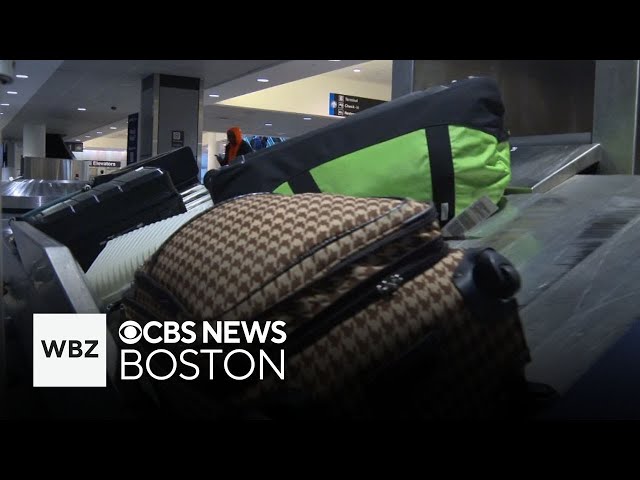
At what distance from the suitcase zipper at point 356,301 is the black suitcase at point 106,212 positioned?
92 cm

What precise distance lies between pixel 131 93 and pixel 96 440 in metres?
10.9

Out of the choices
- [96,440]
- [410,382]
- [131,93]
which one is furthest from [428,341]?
[131,93]

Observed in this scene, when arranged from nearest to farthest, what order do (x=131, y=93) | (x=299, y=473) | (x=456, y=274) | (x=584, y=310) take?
(x=299, y=473) < (x=456, y=274) < (x=584, y=310) < (x=131, y=93)

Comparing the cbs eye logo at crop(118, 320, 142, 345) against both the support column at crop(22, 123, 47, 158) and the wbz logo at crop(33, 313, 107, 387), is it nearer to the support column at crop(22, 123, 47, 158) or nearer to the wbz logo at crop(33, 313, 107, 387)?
the wbz logo at crop(33, 313, 107, 387)

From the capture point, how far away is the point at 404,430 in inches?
25.8

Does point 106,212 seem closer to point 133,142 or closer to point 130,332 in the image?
point 130,332

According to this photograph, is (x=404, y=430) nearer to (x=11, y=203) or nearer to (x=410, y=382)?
(x=410, y=382)

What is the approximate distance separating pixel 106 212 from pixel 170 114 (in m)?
7.88

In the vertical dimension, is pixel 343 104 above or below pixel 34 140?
above

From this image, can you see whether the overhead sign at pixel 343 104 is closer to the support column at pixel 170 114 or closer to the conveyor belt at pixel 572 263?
the support column at pixel 170 114

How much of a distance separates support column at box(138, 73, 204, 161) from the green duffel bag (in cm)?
744

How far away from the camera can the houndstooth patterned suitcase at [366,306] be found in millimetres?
676

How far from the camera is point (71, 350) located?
71cm

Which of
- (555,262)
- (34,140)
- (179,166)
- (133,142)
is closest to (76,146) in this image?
(34,140)
